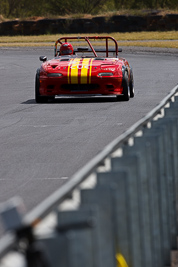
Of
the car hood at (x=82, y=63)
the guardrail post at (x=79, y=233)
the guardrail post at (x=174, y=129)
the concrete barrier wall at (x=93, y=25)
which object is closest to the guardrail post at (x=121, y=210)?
the guardrail post at (x=79, y=233)

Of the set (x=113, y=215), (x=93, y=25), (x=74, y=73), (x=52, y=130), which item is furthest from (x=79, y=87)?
(x=93, y=25)

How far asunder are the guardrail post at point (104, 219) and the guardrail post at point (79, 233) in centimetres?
21

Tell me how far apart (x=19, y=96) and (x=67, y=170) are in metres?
10.9

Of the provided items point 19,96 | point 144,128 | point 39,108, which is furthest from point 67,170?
point 19,96

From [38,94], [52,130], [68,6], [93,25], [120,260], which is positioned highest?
[68,6]

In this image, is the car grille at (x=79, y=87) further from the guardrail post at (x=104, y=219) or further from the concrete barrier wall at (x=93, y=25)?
the concrete barrier wall at (x=93, y=25)

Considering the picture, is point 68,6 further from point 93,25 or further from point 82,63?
point 82,63

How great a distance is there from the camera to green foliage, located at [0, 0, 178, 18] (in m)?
79.4

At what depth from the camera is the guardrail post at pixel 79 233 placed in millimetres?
2633

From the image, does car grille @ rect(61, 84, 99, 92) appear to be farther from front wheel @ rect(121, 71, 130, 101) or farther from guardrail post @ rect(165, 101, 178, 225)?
guardrail post @ rect(165, 101, 178, 225)

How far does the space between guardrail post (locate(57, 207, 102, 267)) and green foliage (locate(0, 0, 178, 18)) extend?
6947 cm

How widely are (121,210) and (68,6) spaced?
8173cm

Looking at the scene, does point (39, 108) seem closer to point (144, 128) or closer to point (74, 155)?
point (74, 155)

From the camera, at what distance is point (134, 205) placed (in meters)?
3.91
